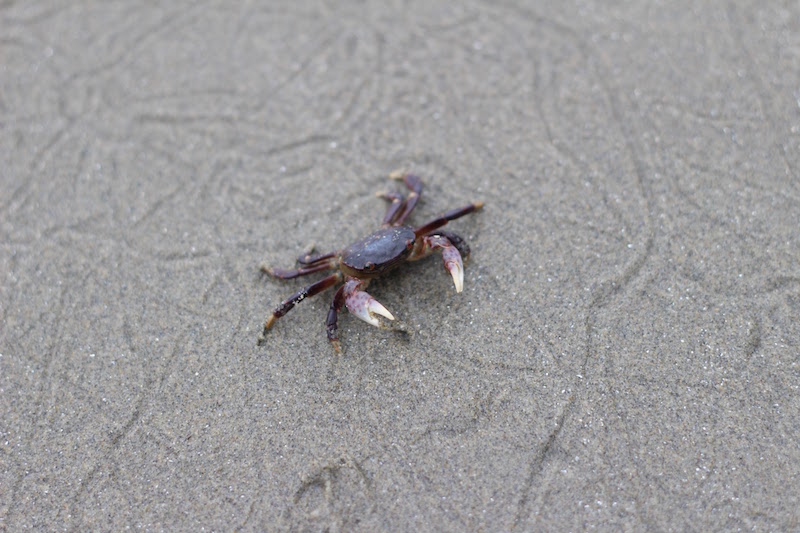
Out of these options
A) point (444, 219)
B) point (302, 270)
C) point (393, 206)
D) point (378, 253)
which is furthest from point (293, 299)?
point (444, 219)

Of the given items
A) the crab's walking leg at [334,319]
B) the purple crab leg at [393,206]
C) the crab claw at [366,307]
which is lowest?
the crab's walking leg at [334,319]

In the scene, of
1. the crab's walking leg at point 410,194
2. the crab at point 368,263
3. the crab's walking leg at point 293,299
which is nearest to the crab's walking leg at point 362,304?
the crab at point 368,263

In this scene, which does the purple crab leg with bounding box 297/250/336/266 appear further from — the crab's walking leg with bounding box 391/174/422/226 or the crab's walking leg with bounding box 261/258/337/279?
the crab's walking leg with bounding box 391/174/422/226

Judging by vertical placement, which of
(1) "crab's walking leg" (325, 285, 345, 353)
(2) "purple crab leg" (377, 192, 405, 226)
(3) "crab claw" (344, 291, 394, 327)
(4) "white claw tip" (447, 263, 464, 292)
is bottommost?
(1) "crab's walking leg" (325, 285, 345, 353)

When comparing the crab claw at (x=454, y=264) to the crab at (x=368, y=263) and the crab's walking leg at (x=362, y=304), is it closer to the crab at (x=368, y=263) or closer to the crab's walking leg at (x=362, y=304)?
the crab at (x=368, y=263)

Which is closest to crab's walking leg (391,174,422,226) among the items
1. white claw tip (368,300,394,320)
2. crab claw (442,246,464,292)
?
crab claw (442,246,464,292)

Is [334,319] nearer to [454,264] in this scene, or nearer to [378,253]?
[378,253]

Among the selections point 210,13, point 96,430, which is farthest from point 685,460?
point 210,13

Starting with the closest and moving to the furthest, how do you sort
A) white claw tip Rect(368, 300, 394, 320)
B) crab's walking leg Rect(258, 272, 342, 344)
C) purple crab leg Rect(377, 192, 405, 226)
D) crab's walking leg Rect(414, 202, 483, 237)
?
white claw tip Rect(368, 300, 394, 320) < crab's walking leg Rect(258, 272, 342, 344) < crab's walking leg Rect(414, 202, 483, 237) < purple crab leg Rect(377, 192, 405, 226)
